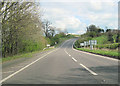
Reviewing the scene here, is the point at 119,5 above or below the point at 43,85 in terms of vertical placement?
above

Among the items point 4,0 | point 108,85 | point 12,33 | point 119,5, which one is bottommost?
point 108,85

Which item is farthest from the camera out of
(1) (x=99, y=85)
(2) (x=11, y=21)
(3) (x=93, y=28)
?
(3) (x=93, y=28)

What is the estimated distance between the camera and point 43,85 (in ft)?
22.4

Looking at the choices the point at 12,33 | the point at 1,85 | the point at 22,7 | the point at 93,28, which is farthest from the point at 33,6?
the point at 93,28

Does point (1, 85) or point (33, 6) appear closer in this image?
point (1, 85)

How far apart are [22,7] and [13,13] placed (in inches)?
48.0

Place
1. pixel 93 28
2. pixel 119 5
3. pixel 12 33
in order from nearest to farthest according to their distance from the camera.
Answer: pixel 119 5 < pixel 12 33 < pixel 93 28

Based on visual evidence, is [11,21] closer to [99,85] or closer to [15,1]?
[15,1]

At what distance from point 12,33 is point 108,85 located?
19014 millimetres

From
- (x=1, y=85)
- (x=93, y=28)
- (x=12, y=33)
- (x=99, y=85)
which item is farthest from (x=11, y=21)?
(x=93, y=28)

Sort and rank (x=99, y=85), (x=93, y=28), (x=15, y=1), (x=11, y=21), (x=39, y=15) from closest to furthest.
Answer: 1. (x=99, y=85)
2. (x=15, y=1)
3. (x=11, y=21)
4. (x=39, y=15)
5. (x=93, y=28)

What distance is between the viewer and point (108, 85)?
6727 mm

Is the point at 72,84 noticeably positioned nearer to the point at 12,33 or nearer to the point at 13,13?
the point at 13,13

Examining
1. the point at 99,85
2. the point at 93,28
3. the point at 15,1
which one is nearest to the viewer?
the point at 99,85
